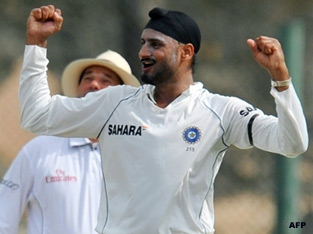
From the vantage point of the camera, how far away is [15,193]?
18.0ft

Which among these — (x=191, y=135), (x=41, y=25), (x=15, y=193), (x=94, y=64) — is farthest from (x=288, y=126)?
(x=94, y=64)

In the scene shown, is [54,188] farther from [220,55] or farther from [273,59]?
[220,55]

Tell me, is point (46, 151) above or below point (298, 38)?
below

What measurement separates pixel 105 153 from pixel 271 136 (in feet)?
2.15

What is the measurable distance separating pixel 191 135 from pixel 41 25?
27.8 inches

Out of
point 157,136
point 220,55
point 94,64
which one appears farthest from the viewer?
point 220,55

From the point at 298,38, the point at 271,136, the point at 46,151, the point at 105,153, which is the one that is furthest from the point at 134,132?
the point at 298,38

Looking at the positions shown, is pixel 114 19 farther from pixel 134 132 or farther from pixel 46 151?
pixel 134 132

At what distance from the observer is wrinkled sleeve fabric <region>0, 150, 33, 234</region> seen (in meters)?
5.50

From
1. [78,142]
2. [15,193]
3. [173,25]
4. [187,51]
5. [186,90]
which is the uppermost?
[173,25]

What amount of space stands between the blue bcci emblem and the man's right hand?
64cm

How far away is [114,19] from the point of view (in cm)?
673

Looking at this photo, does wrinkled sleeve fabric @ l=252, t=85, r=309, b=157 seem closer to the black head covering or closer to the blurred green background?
the black head covering

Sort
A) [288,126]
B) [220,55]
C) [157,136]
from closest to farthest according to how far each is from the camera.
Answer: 1. [288,126]
2. [157,136]
3. [220,55]
